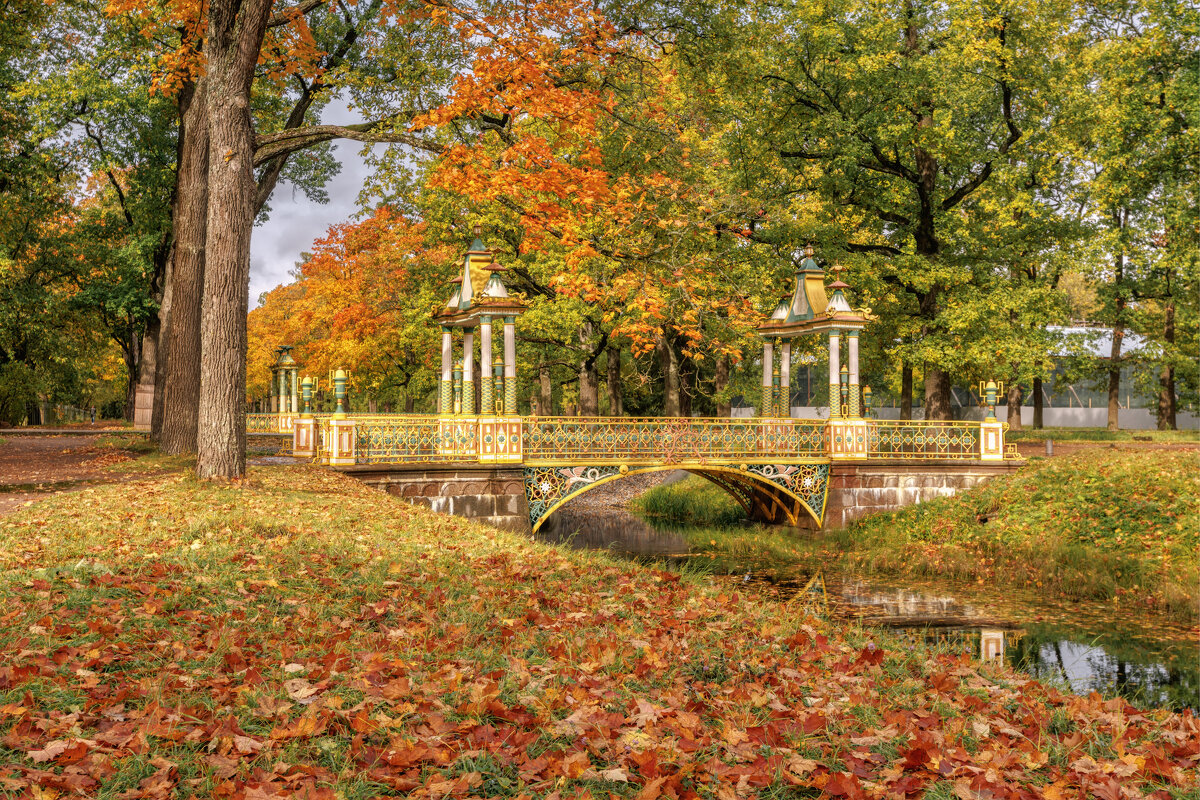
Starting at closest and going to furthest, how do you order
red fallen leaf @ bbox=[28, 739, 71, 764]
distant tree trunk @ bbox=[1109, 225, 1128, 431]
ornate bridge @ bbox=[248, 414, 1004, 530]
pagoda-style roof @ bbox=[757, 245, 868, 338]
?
red fallen leaf @ bbox=[28, 739, 71, 764] < ornate bridge @ bbox=[248, 414, 1004, 530] < pagoda-style roof @ bbox=[757, 245, 868, 338] < distant tree trunk @ bbox=[1109, 225, 1128, 431]

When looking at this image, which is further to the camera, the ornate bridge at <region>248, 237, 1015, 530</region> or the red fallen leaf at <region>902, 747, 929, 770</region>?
the ornate bridge at <region>248, 237, 1015, 530</region>

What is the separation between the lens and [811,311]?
20391mm

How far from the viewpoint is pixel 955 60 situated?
2295 cm

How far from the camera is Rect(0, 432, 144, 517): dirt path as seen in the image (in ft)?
43.2

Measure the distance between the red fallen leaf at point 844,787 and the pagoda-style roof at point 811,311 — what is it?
54.9 ft

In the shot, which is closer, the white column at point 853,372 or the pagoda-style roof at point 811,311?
the pagoda-style roof at point 811,311

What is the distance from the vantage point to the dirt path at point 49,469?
1318 centimetres

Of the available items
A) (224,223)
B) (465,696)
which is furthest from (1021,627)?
(224,223)

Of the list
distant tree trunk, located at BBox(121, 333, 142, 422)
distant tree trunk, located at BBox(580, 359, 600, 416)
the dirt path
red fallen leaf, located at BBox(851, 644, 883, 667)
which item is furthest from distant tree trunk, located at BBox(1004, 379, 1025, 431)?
distant tree trunk, located at BBox(121, 333, 142, 422)

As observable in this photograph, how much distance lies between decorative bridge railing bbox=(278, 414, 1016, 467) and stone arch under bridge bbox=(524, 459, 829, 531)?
0.67 ft

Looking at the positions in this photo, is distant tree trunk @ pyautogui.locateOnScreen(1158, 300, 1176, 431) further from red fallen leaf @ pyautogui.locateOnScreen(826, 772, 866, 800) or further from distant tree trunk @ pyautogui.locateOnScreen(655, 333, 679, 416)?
red fallen leaf @ pyautogui.locateOnScreen(826, 772, 866, 800)

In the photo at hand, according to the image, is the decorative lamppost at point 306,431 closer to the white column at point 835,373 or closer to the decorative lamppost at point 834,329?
the decorative lamppost at point 834,329

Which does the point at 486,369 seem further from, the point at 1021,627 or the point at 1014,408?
the point at 1014,408

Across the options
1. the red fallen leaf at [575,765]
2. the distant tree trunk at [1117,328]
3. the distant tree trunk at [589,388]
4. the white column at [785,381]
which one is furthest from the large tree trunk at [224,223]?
the distant tree trunk at [1117,328]
